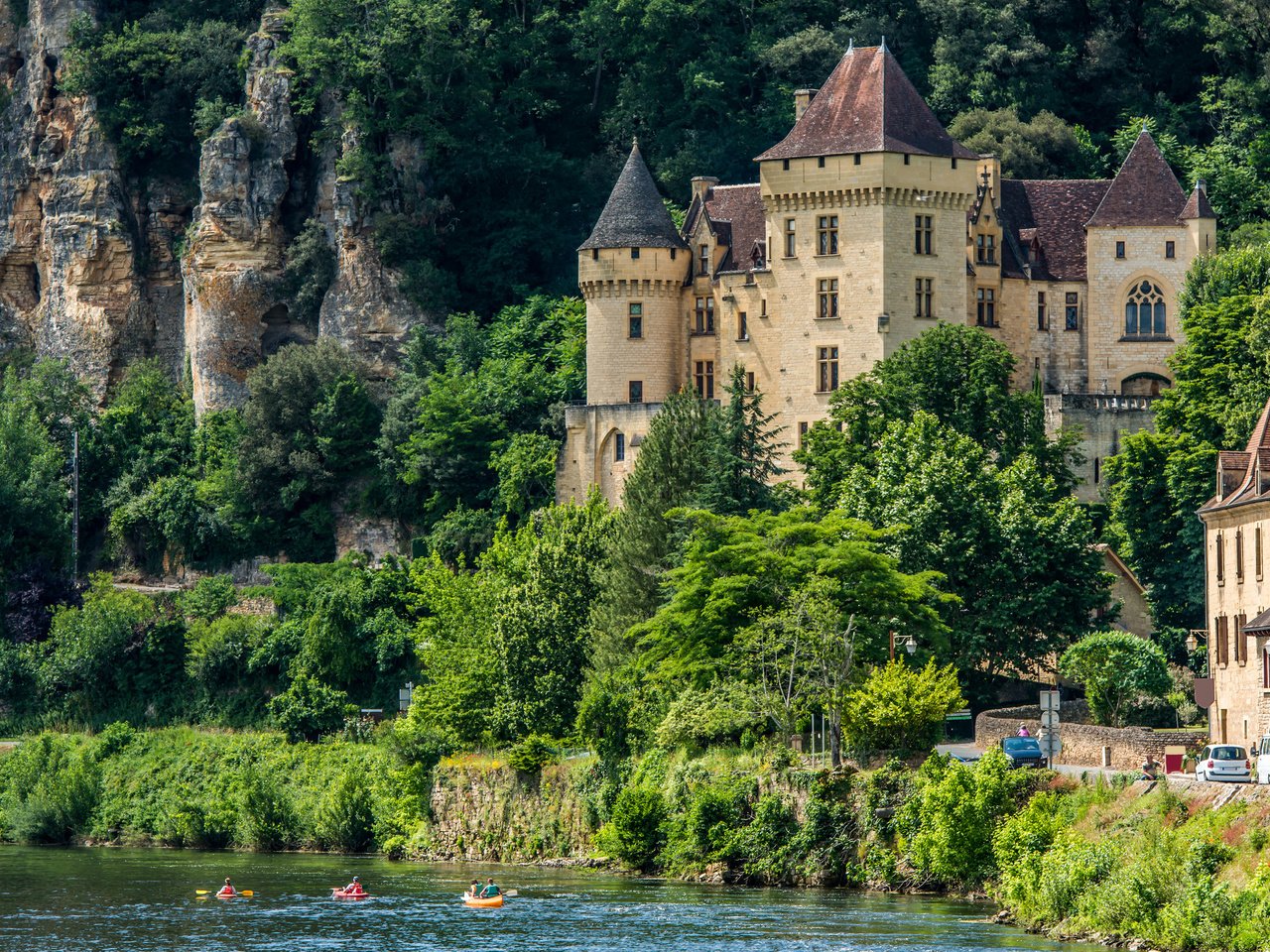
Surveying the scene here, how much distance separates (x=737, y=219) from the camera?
112000 millimetres

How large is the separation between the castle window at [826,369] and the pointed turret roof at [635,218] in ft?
23.5

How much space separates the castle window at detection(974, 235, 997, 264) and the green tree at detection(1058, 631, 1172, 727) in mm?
25386

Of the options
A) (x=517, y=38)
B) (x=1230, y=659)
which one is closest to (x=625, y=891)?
(x=1230, y=659)

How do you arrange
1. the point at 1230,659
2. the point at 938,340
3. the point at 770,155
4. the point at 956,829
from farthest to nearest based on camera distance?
the point at 770,155 < the point at 938,340 < the point at 1230,659 < the point at 956,829

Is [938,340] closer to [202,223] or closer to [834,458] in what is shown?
[834,458]

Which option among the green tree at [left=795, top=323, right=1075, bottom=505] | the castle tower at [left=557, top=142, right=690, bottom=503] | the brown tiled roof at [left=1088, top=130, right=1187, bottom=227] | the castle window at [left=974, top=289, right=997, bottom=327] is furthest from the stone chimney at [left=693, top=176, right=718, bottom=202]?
the green tree at [left=795, top=323, right=1075, bottom=505]

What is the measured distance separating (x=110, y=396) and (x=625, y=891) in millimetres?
55062

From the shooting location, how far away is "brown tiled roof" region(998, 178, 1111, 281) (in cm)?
11000

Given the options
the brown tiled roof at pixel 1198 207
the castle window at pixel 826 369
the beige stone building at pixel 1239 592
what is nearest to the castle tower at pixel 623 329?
the castle window at pixel 826 369

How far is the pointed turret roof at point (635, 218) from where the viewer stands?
11031 cm

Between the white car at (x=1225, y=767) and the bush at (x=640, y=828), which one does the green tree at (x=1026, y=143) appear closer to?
the bush at (x=640, y=828)

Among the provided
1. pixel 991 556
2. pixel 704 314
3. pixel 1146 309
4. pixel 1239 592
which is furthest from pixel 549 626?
pixel 1146 309

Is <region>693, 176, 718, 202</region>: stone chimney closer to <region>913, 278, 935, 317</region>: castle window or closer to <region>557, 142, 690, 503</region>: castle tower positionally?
<region>557, 142, 690, 503</region>: castle tower

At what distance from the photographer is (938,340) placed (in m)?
101
